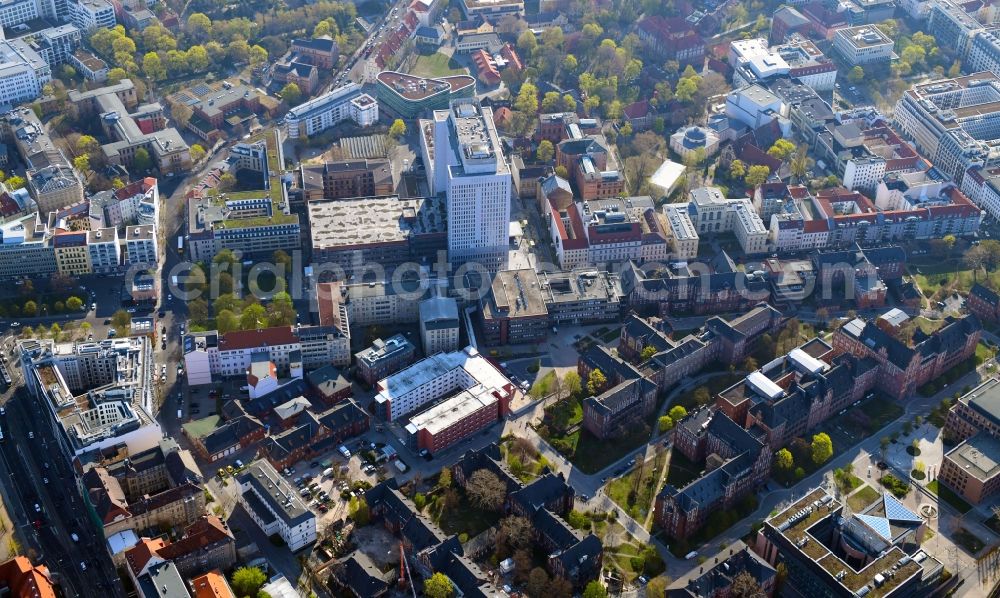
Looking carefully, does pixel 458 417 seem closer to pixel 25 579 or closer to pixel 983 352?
pixel 25 579

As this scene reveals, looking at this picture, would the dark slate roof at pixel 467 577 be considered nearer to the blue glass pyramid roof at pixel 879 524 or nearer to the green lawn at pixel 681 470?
the green lawn at pixel 681 470

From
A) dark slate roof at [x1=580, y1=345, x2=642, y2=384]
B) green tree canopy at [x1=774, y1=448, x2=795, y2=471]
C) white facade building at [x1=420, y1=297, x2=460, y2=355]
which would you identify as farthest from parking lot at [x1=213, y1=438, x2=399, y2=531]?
green tree canopy at [x1=774, y1=448, x2=795, y2=471]

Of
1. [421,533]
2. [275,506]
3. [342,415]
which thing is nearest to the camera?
[421,533]

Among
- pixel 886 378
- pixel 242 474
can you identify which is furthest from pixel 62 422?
pixel 886 378

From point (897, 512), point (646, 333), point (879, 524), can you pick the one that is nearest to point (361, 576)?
point (646, 333)

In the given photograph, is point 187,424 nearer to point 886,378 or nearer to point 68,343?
point 68,343

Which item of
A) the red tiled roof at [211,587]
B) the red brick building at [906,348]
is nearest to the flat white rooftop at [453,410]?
the red tiled roof at [211,587]
